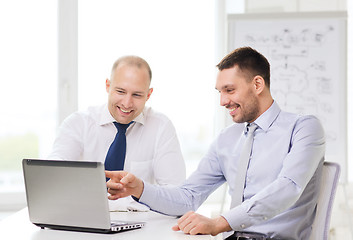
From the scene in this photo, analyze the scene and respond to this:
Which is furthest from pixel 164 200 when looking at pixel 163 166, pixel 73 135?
pixel 73 135

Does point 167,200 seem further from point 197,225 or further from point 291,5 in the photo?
point 291,5

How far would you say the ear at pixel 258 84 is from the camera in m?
2.00

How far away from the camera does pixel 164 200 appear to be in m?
1.87

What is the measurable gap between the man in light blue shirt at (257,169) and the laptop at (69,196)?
0.75 feet

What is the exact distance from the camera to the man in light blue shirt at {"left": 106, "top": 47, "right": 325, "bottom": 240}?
169cm

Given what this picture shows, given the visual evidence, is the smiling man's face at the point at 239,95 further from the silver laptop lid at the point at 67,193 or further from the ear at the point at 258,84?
the silver laptop lid at the point at 67,193

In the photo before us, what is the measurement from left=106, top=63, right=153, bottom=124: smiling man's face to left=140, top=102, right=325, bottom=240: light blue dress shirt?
1.51 ft

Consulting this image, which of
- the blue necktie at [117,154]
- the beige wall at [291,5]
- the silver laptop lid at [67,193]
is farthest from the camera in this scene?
the beige wall at [291,5]

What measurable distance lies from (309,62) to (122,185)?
2095 mm

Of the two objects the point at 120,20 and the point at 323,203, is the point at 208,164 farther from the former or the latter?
the point at 120,20

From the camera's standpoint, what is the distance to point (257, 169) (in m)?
1.94

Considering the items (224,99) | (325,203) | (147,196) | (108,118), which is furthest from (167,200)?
(108,118)

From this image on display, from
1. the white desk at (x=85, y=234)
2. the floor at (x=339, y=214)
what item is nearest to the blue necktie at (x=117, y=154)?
the white desk at (x=85, y=234)

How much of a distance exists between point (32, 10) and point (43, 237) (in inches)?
102
